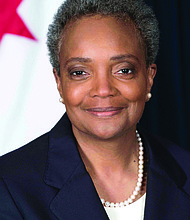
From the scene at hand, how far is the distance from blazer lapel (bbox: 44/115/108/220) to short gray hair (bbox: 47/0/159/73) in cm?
29

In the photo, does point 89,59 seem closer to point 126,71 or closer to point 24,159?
point 126,71

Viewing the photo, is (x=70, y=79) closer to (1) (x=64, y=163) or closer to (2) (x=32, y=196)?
(1) (x=64, y=163)

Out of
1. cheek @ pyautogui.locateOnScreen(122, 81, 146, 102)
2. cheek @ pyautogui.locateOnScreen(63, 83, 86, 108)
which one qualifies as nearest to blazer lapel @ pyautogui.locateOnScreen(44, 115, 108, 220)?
cheek @ pyautogui.locateOnScreen(63, 83, 86, 108)

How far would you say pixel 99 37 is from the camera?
1.39m

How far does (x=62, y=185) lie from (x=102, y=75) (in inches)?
14.8

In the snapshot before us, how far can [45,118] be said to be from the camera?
7.07 ft

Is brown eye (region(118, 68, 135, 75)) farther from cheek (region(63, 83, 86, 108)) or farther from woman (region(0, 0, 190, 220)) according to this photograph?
cheek (region(63, 83, 86, 108))

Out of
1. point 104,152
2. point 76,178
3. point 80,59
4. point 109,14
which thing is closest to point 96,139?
point 104,152

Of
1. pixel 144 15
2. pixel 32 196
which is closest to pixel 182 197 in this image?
pixel 32 196

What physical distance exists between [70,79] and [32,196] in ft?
1.33

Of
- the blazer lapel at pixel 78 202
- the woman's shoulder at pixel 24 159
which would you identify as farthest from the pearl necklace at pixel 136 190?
the woman's shoulder at pixel 24 159

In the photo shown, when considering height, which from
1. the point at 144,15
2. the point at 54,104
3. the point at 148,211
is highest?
the point at 144,15

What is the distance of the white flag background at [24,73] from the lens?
206cm

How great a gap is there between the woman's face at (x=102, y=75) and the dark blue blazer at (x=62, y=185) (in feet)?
0.38
